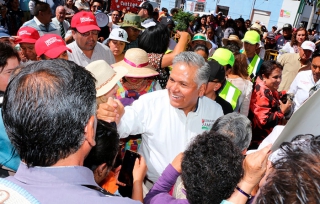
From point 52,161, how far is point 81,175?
0.36 ft

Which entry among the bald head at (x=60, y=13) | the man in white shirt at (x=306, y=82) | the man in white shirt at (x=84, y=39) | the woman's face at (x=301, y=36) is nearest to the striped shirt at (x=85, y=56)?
the man in white shirt at (x=84, y=39)

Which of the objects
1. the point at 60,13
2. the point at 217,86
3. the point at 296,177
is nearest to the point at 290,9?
the point at 60,13

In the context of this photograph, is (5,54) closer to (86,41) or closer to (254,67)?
(86,41)

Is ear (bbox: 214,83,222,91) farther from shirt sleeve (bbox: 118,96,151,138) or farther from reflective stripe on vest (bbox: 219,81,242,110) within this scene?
shirt sleeve (bbox: 118,96,151,138)

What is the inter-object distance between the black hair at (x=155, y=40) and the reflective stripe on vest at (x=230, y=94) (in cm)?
100

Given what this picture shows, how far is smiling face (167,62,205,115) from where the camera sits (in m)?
2.22

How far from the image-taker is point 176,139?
223cm

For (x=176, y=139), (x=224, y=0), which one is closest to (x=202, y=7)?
(x=224, y=0)

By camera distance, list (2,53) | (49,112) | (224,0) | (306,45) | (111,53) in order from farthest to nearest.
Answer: (224,0)
(306,45)
(111,53)
(2,53)
(49,112)

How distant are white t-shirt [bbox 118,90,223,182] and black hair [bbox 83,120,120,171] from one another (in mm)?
497

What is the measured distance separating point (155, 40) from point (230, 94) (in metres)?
1.18

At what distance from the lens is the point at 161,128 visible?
2.22 meters

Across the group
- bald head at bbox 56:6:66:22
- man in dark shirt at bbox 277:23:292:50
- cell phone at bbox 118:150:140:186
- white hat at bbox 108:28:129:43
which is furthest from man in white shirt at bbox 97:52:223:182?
man in dark shirt at bbox 277:23:292:50

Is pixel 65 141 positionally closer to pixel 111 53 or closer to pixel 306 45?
pixel 111 53
